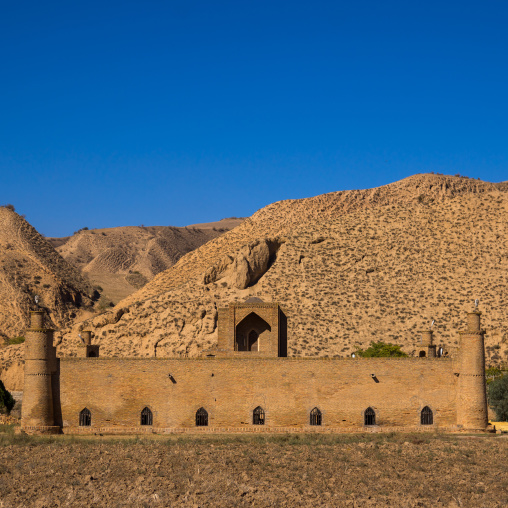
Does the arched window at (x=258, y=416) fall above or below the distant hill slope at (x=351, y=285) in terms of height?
below

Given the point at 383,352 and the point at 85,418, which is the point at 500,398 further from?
the point at 85,418

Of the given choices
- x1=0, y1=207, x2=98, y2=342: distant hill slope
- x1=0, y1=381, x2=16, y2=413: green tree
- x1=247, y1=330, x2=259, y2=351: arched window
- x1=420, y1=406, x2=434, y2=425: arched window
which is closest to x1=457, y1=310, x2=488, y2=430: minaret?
x1=420, y1=406, x2=434, y2=425: arched window

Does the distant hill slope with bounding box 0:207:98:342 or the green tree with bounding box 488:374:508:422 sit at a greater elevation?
the distant hill slope with bounding box 0:207:98:342

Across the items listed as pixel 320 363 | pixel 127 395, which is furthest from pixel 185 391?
pixel 320 363

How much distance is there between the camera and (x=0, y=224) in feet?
297

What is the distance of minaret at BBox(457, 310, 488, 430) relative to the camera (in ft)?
112

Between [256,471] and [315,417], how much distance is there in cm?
630

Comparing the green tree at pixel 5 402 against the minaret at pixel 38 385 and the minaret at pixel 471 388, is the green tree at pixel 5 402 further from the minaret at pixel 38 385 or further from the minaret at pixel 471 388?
the minaret at pixel 471 388

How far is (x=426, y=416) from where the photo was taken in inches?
1355

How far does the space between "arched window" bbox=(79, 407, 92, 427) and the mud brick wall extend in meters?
0.16

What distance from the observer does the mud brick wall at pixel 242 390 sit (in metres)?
34.0

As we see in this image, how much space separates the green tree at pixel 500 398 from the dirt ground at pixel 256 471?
848 cm

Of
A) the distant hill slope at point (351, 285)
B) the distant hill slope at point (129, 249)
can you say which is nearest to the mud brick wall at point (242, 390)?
the distant hill slope at point (351, 285)

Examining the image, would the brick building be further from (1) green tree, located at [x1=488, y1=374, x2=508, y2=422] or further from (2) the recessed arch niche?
(1) green tree, located at [x1=488, y1=374, x2=508, y2=422]
